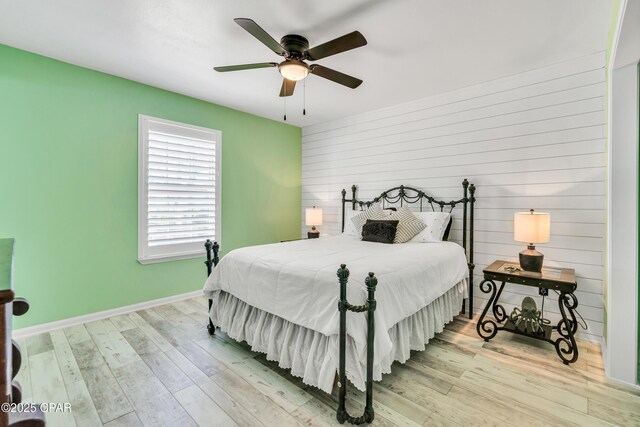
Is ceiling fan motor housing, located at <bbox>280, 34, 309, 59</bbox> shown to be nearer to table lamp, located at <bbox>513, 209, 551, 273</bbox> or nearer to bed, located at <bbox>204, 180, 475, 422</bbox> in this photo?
bed, located at <bbox>204, 180, 475, 422</bbox>

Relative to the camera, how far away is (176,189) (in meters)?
3.87

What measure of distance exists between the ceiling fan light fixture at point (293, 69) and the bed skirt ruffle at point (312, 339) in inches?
80.1

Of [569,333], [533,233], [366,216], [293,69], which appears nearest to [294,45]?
[293,69]

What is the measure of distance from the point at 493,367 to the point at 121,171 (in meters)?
4.30

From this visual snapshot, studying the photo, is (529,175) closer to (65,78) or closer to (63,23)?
(63,23)

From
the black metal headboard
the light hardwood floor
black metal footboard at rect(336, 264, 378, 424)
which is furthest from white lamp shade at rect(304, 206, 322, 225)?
black metal footboard at rect(336, 264, 378, 424)

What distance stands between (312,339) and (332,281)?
47 centimetres

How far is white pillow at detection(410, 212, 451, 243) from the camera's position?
3.44m

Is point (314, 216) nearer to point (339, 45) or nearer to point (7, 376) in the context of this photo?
point (339, 45)

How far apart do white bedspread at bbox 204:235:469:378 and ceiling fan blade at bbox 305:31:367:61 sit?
1626mm

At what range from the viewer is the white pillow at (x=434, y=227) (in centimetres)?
344

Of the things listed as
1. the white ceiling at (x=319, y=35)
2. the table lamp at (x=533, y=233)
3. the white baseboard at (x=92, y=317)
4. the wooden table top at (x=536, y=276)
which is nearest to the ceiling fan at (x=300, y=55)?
the white ceiling at (x=319, y=35)

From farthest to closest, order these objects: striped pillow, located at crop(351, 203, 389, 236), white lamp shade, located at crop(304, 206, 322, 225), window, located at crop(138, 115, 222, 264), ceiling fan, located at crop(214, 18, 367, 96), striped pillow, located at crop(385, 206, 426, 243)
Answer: white lamp shade, located at crop(304, 206, 322, 225) → striped pillow, located at crop(351, 203, 389, 236) → window, located at crop(138, 115, 222, 264) → striped pillow, located at crop(385, 206, 426, 243) → ceiling fan, located at crop(214, 18, 367, 96)

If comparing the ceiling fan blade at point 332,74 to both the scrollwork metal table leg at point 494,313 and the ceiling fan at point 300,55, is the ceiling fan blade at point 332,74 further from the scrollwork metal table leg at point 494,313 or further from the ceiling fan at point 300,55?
the scrollwork metal table leg at point 494,313
